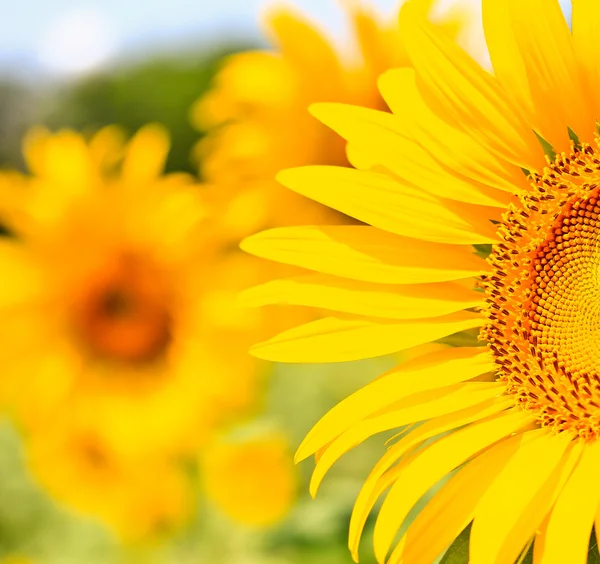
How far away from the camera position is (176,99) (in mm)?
8258

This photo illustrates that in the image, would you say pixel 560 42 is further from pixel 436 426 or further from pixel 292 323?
pixel 292 323

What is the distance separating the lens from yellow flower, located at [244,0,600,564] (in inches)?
28.7

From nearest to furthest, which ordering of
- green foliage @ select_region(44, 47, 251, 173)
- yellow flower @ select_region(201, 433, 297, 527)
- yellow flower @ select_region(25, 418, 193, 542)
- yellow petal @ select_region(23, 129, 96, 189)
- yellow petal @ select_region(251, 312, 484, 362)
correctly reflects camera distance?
yellow petal @ select_region(251, 312, 484, 362)
yellow flower @ select_region(201, 433, 297, 527)
yellow petal @ select_region(23, 129, 96, 189)
yellow flower @ select_region(25, 418, 193, 542)
green foliage @ select_region(44, 47, 251, 173)

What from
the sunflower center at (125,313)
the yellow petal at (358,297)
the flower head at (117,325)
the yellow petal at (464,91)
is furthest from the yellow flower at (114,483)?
the yellow petal at (464,91)

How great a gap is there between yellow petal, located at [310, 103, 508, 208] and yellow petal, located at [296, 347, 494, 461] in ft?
0.43

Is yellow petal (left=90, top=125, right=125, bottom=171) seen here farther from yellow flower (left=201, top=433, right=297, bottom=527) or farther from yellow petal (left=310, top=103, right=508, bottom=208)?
yellow petal (left=310, top=103, right=508, bottom=208)

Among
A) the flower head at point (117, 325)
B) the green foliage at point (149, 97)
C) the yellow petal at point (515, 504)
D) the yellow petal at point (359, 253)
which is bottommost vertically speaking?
the yellow petal at point (515, 504)

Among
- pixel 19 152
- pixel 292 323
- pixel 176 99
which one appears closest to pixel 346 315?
pixel 292 323

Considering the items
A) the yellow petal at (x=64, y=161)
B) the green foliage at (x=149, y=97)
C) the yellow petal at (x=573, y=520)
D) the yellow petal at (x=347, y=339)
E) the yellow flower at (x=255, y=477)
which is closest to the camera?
the yellow petal at (x=573, y=520)

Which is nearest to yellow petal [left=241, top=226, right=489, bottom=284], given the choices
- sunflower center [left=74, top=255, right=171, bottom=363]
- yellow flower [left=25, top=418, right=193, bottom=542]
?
sunflower center [left=74, top=255, right=171, bottom=363]

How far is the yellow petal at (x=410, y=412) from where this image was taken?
735 mm

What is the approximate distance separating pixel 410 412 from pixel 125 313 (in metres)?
1.67

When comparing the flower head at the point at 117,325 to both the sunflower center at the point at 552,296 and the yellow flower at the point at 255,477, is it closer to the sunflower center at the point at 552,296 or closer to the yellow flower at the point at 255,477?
the yellow flower at the point at 255,477

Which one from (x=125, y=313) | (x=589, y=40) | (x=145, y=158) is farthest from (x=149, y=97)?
(x=589, y=40)
